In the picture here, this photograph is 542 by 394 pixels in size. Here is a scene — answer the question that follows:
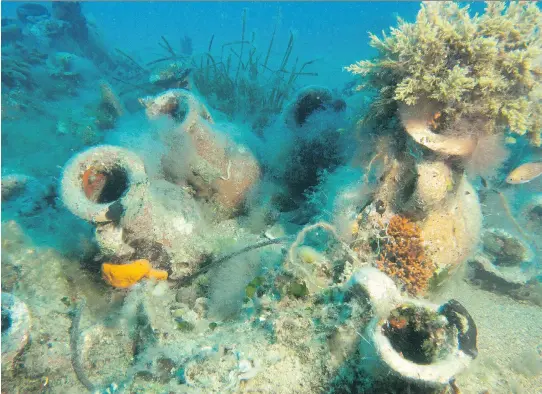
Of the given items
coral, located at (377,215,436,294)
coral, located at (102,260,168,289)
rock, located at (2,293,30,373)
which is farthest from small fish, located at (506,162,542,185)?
rock, located at (2,293,30,373)

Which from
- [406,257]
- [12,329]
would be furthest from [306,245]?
[12,329]

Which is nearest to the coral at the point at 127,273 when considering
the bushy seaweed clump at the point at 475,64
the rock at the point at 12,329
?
the rock at the point at 12,329

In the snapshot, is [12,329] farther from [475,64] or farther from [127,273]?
[475,64]

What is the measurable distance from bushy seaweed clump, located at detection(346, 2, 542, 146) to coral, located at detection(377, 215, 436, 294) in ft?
3.50

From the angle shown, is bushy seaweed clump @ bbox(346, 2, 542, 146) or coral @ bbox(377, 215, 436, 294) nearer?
bushy seaweed clump @ bbox(346, 2, 542, 146)

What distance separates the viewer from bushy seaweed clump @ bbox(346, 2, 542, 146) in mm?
2350

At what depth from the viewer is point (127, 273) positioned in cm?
304

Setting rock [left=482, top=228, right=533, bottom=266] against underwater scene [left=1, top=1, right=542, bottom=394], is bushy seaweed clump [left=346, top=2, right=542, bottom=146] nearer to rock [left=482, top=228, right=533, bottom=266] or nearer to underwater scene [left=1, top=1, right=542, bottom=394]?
underwater scene [left=1, top=1, right=542, bottom=394]

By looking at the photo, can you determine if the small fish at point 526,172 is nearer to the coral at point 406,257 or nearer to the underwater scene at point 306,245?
the underwater scene at point 306,245

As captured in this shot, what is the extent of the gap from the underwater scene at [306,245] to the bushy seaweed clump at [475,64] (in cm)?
1

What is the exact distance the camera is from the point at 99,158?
9.73ft

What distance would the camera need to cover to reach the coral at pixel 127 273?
3014mm

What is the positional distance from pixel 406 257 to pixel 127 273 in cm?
281

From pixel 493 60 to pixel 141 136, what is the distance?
421 centimetres
